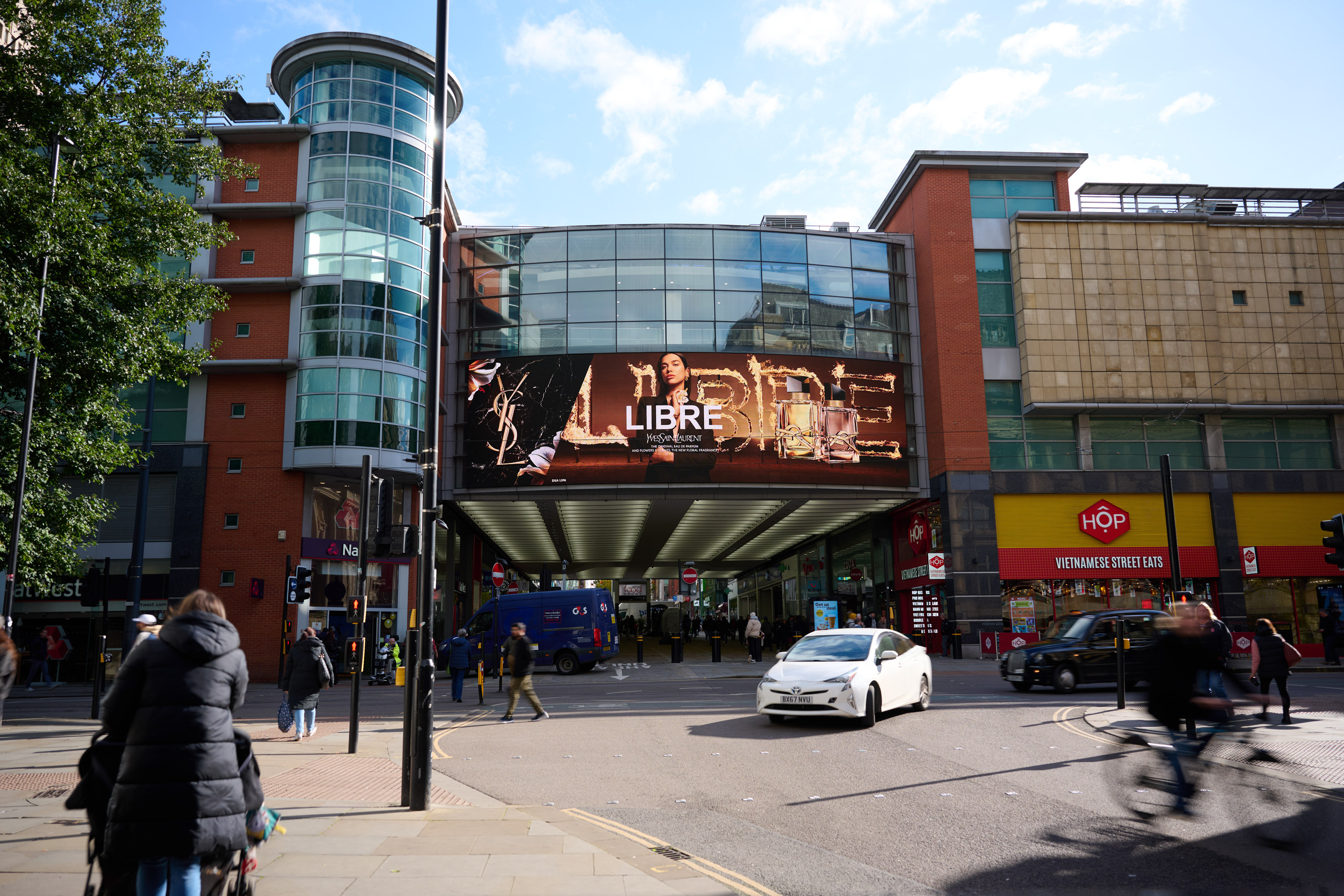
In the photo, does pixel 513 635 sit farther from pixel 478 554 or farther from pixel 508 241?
A: pixel 478 554

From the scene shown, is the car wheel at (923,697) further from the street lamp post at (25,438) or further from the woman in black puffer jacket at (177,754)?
the street lamp post at (25,438)

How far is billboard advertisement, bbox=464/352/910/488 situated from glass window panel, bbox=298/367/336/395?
5.75 metres

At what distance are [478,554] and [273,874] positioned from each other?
40.1 m

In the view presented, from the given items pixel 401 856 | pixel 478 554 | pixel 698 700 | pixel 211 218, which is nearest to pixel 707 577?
pixel 478 554

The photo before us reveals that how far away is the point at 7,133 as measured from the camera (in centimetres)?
1602

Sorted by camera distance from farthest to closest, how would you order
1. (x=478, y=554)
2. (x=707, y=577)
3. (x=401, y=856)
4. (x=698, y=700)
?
(x=707, y=577)
(x=478, y=554)
(x=698, y=700)
(x=401, y=856)

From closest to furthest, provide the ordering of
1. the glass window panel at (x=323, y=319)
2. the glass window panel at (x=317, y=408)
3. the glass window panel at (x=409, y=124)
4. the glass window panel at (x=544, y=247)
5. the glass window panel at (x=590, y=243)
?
the glass window panel at (x=317, y=408) < the glass window panel at (x=323, y=319) < the glass window panel at (x=409, y=124) < the glass window panel at (x=590, y=243) < the glass window panel at (x=544, y=247)

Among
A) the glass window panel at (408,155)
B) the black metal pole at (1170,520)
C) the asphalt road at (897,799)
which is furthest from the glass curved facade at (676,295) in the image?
the asphalt road at (897,799)

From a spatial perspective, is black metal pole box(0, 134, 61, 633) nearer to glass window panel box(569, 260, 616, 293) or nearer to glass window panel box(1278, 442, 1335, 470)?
glass window panel box(569, 260, 616, 293)

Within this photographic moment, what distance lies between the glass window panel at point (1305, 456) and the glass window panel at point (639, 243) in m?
25.6

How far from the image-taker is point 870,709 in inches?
496

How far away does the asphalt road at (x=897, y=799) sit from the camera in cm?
571

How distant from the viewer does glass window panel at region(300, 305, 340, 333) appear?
1193 inches

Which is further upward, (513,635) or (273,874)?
(513,635)
